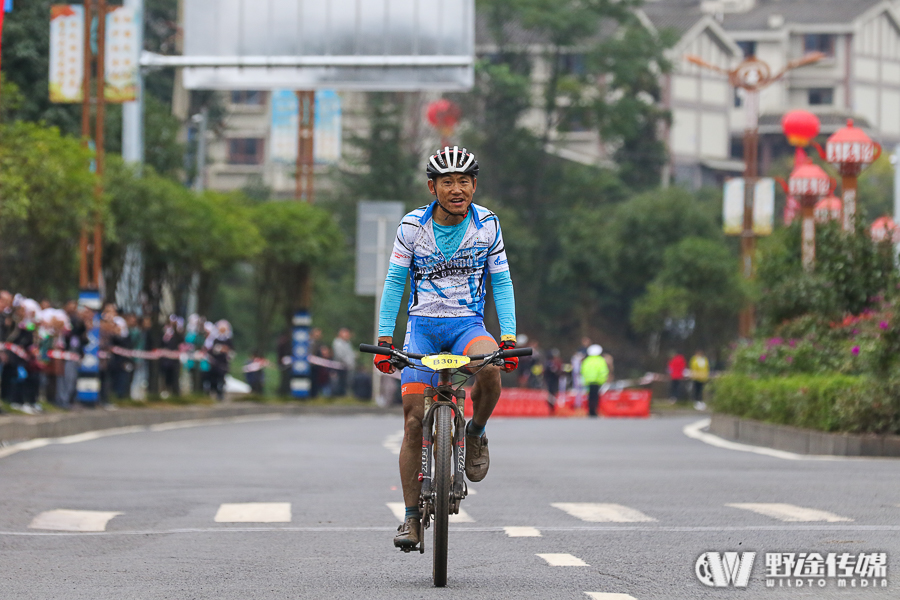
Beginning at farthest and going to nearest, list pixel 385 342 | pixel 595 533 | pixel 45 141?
pixel 45 141, pixel 595 533, pixel 385 342

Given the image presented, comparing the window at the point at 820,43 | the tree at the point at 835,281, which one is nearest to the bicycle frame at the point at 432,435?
the tree at the point at 835,281

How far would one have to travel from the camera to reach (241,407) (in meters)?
37.4

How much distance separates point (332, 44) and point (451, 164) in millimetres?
20149

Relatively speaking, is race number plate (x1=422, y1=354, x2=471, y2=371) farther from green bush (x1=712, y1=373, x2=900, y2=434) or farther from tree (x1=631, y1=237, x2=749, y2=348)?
tree (x1=631, y1=237, x2=749, y2=348)

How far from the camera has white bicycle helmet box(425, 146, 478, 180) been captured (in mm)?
8703

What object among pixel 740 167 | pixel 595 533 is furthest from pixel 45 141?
pixel 740 167

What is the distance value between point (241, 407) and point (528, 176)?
126ft

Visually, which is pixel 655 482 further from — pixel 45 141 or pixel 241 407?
pixel 241 407

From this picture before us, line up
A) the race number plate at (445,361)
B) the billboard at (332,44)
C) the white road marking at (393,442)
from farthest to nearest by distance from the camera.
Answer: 1. the billboard at (332,44)
2. the white road marking at (393,442)
3. the race number plate at (445,361)

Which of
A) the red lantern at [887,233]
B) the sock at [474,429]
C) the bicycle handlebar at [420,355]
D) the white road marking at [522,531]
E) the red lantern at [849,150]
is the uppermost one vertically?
the red lantern at [849,150]

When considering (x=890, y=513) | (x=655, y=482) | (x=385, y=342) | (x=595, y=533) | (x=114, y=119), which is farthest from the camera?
(x=114, y=119)

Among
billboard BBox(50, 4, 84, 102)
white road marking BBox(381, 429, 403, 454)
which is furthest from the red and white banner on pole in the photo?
white road marking BBox(381, 429, 403, 454)

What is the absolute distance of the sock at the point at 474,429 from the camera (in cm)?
901

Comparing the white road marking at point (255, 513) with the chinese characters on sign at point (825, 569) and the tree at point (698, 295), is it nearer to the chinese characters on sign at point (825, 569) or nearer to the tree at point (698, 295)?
the chinese characters on sign at point (825, 569)
